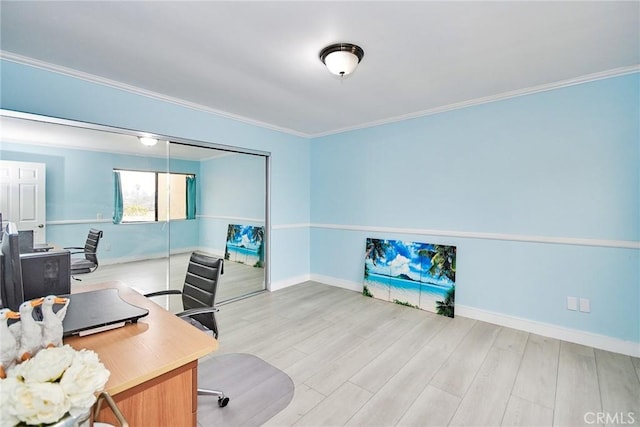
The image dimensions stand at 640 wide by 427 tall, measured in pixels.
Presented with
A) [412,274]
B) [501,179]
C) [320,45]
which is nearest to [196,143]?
[320,45]

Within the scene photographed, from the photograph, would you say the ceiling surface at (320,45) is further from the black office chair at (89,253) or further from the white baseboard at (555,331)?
the white baseboard at (555,331)

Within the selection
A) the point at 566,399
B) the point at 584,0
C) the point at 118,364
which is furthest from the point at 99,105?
the point at 566,399

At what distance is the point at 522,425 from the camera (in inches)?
68.3

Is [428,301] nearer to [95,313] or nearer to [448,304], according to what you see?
[448,304]

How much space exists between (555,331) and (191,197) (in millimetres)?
6460

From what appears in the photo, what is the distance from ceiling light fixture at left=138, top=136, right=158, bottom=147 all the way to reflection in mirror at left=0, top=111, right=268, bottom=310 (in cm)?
5

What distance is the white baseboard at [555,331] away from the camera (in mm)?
2518

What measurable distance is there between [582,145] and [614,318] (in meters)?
1.61

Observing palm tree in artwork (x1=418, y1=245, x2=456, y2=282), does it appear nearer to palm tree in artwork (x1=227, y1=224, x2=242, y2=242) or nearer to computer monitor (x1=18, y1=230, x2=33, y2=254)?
palm tree in artwork (x1=227, y1=224, x2=242, y2=242)

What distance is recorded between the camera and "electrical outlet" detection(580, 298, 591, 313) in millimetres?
2670

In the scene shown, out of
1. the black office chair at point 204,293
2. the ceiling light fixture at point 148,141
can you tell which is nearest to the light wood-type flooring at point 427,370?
the black office chair at point 204,293

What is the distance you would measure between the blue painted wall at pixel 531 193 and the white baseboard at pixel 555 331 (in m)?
0.05

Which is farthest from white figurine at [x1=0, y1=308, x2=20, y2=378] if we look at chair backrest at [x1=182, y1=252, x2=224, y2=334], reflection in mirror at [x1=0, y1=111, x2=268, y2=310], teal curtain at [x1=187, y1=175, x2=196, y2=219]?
teal curtain at [x1=187, y1=175, x2=196, y2=219]

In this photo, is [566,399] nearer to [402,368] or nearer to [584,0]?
[402,368]
